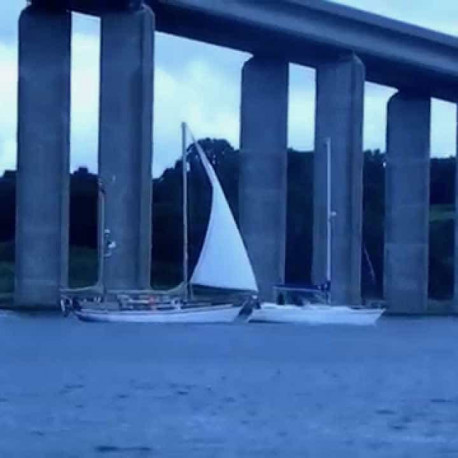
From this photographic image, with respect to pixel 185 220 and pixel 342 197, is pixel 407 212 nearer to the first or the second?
pixel 342 197

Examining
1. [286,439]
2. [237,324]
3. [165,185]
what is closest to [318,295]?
[237,324]

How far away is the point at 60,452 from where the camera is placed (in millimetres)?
33125

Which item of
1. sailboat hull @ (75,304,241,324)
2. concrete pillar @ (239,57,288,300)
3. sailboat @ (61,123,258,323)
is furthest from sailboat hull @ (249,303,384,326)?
concrete pillar @ (239,57,288,300)

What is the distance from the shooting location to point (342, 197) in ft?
277

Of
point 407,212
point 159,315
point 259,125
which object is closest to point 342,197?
point 259,125

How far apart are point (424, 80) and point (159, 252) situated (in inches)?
540

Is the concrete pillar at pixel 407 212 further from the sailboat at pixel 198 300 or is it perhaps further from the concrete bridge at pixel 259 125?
the sailboat at pixel 198 300

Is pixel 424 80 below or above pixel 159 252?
above

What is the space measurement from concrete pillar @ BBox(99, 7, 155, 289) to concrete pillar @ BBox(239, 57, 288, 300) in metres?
7.53

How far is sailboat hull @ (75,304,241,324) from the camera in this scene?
71.3 m

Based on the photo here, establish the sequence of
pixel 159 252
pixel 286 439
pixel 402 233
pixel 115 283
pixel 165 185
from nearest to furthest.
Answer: pixel 286 439
pixel 115 283
pixel 402 233
pixel 159 252
pixel 165 185

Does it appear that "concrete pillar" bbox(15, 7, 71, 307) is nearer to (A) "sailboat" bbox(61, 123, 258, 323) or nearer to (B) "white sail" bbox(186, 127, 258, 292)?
(A) "sailboat" bbox(61, 123, 258, 323)

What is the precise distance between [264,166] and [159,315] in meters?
14.1

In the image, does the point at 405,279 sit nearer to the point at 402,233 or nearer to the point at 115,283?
the point at 402,233
